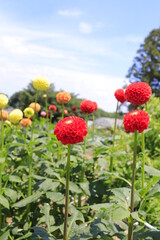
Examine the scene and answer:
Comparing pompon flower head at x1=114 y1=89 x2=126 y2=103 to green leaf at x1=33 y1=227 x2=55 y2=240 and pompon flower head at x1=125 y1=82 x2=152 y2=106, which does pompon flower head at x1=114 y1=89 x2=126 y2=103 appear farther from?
green leaf at x1=33 y1=227 x2=55 y2=240

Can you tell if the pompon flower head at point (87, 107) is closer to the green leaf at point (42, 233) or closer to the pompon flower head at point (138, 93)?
the pompon flower head at point (138, 93)

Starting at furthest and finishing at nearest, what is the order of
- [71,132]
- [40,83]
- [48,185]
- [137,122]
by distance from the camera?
[40,83], [48,185], [137,122], [71,132]

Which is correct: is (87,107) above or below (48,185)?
above

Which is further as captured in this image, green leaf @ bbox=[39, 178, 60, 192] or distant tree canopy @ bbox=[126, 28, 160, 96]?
distant tree canopy @ bbox=[126, 28, 160, 96]

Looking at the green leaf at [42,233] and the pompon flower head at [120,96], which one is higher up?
the pompon flower head at [120,96]

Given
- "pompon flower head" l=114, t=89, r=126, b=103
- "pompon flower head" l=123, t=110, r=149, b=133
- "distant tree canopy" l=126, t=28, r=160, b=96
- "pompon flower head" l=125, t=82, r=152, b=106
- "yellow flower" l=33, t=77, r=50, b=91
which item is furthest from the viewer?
"distant tree canopy" l=126, t=28, r=160, b=96

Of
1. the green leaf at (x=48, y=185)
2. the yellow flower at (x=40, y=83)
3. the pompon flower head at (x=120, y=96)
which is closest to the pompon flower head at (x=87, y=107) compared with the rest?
the pompon flower head at (x=120, y=96)

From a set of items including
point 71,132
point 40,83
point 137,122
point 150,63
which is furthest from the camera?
point 150,63

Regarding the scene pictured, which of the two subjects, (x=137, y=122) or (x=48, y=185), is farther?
(x=48, y=185)

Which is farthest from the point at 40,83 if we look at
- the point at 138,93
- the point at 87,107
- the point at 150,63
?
the point at 150,63

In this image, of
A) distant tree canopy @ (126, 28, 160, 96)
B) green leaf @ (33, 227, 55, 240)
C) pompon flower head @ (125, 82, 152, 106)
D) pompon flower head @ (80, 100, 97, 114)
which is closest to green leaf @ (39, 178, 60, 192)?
green leaf @ (33, 227, 55, 240)

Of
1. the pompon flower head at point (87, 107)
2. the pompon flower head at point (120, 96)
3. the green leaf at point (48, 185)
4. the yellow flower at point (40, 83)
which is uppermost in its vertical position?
the yellow flower at point (40, 83)

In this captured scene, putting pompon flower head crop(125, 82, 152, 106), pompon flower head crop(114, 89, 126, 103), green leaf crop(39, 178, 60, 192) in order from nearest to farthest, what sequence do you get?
pompon flower head crop(125, 82, 152, 106)
green leaf crop(39, 178, 60, 192)
pompon flower head crop(114, 89, 126, 103)

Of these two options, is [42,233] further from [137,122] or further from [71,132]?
[137,122]
